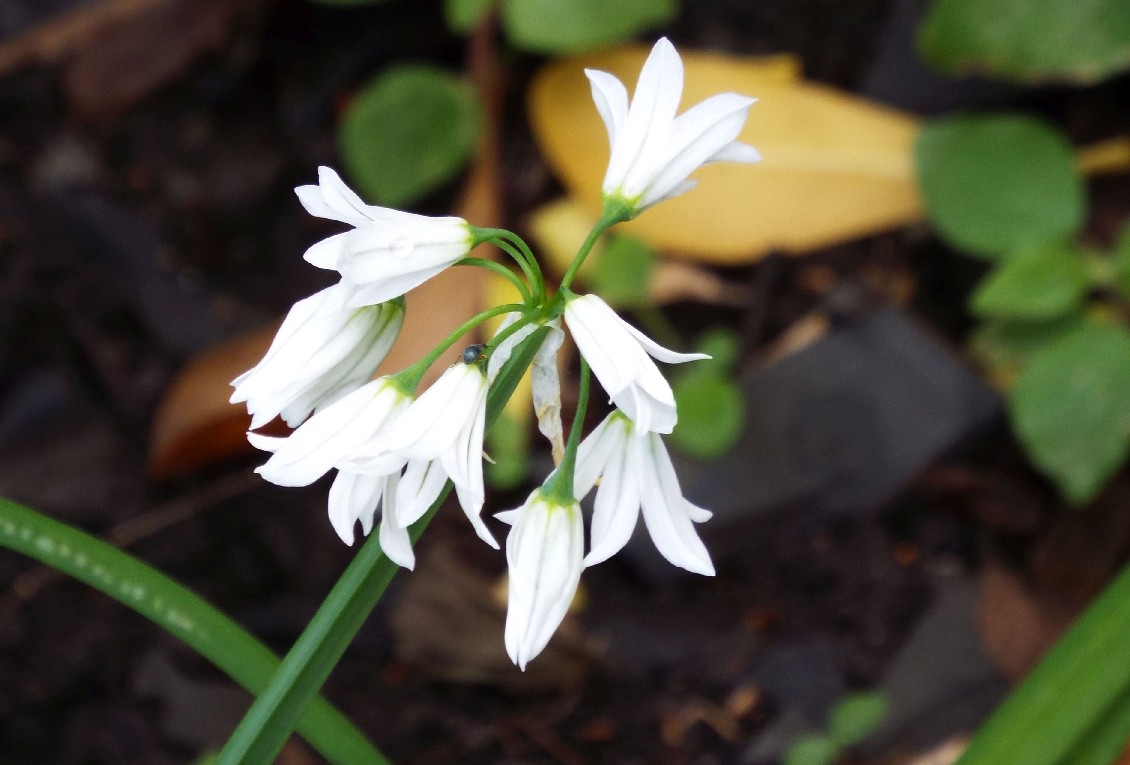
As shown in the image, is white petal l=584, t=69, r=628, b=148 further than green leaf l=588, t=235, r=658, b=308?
No

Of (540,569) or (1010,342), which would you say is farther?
(1010,342)

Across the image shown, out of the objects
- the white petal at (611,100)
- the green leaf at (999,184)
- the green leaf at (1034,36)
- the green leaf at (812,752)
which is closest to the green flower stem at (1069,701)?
the green leaf at (812,752)

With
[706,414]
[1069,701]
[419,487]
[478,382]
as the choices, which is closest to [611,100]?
[478,382]

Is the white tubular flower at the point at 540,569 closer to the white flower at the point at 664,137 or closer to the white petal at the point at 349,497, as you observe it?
the white petal at the point at 349,497

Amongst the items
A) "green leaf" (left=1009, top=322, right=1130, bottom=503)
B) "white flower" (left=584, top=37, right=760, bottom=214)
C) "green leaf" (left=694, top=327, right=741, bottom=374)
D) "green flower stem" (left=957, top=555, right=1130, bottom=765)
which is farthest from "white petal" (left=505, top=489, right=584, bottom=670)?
"green leaf" (left=1009, top=322, right=1130, bottom=503)

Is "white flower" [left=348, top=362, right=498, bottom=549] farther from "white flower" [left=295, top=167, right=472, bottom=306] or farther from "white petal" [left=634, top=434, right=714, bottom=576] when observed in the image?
"white petal" [left=634, top=434, right=714, bottom=576]

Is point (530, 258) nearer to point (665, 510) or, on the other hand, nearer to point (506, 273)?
point (506, 273)
